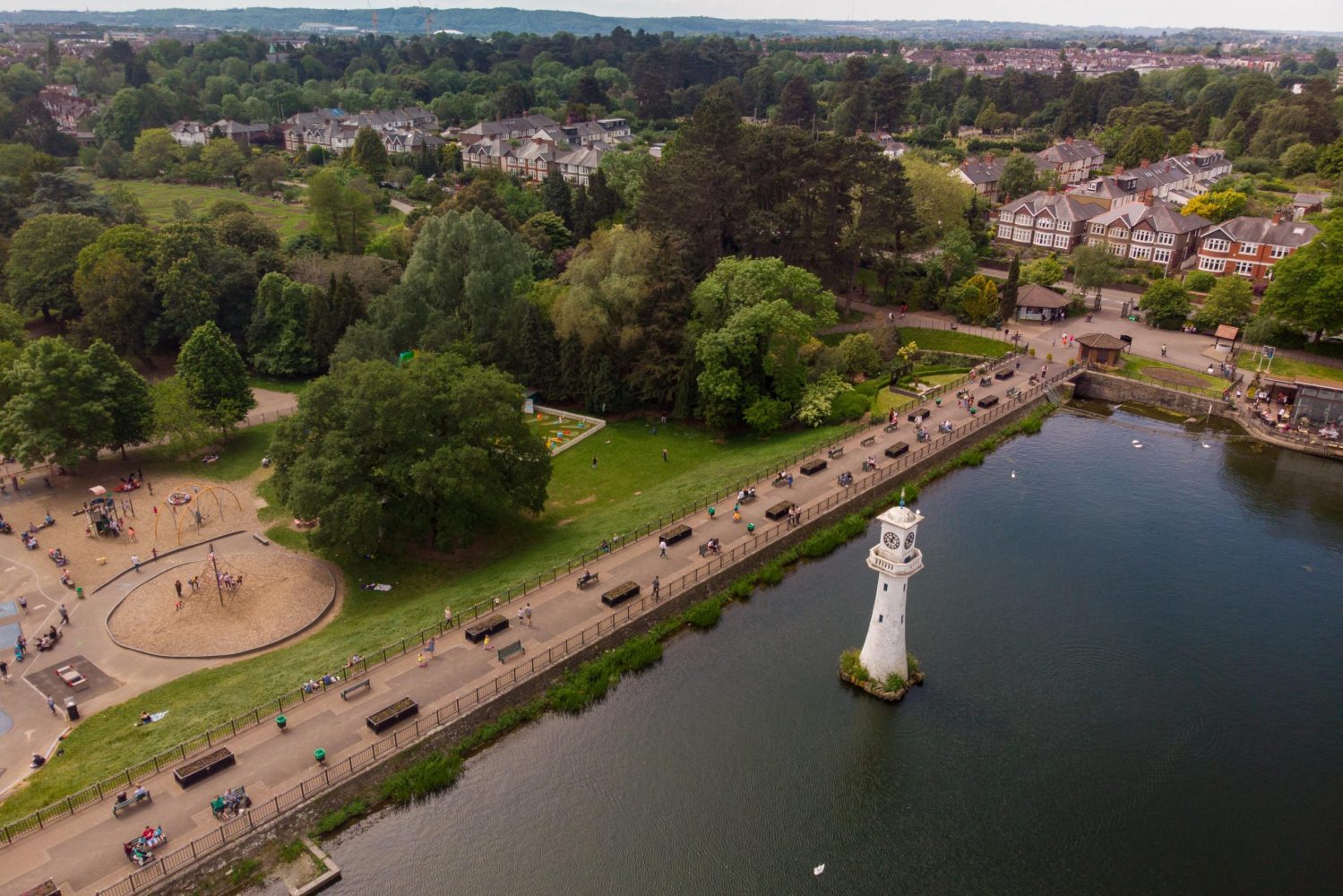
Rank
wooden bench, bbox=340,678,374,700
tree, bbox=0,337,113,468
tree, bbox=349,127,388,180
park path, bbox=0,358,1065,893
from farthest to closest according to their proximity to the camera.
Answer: tree, bbox=349,127,388,180
tree, bbox=0,337,113,468
wooden bench, bbox=340,678,374,700
park path, bbox=0,358,1065,893

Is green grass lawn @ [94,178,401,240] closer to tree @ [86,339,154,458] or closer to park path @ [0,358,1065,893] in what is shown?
tree @ [86,339,154,458]

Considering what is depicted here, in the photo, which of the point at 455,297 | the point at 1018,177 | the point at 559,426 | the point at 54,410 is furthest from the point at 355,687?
the point at 1018,177

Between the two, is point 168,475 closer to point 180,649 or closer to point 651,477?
point 180,649

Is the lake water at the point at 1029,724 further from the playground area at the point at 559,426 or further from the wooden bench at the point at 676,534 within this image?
the playground area at the point at 559,426

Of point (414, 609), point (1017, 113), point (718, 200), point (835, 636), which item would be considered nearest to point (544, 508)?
point (414, 609)

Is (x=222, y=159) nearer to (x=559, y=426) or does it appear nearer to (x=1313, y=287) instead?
(x=559, y=426)

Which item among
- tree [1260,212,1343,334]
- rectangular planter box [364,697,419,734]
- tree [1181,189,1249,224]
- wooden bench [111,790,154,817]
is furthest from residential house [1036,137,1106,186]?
wooden bench [111,790,154,817]

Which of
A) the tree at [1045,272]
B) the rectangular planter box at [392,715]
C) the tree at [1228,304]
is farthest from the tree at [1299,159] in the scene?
the rectangular planter box at [392,715]
